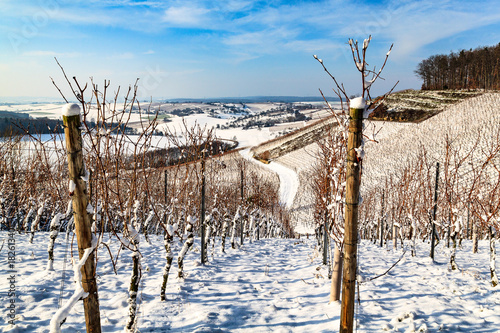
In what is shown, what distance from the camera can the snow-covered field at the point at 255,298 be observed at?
12.6ft

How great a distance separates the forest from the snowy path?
1436 inches

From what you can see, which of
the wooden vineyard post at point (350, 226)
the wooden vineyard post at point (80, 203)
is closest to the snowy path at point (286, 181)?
the wooden vineyard post at point (350, 226)

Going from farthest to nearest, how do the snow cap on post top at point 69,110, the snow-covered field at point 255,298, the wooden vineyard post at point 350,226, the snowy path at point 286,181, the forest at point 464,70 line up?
1. the forest at point 464,70
2. the snowy path at point 286,181
3. the snow-covered field at point 255,298
4. the wooden vineyard post at point 350,226
5. the snow cap on post top at point 69,110

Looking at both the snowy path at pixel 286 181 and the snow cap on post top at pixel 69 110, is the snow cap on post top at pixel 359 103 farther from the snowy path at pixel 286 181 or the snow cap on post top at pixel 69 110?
the snowy path at pixel 286 181

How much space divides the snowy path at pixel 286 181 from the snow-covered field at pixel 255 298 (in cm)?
1817

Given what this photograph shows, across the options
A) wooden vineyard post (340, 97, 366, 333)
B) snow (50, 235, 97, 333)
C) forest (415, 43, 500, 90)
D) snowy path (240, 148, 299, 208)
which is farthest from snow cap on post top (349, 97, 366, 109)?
forest (415, 43, 500, 90)

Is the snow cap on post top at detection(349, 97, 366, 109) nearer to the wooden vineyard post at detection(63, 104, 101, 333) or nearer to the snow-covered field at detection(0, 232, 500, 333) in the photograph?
the wooden vineyard post at detection(63, 104, 101, 333)

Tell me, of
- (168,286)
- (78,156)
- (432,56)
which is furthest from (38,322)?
(432,56)

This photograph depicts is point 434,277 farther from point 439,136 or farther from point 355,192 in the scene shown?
point 439,136

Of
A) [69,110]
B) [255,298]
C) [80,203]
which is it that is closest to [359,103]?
[69,110]

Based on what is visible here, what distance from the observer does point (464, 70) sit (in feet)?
167

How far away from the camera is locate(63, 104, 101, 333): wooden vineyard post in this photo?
2270 millimetres

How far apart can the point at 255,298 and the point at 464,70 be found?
64.8 m

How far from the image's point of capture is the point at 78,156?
235cm
